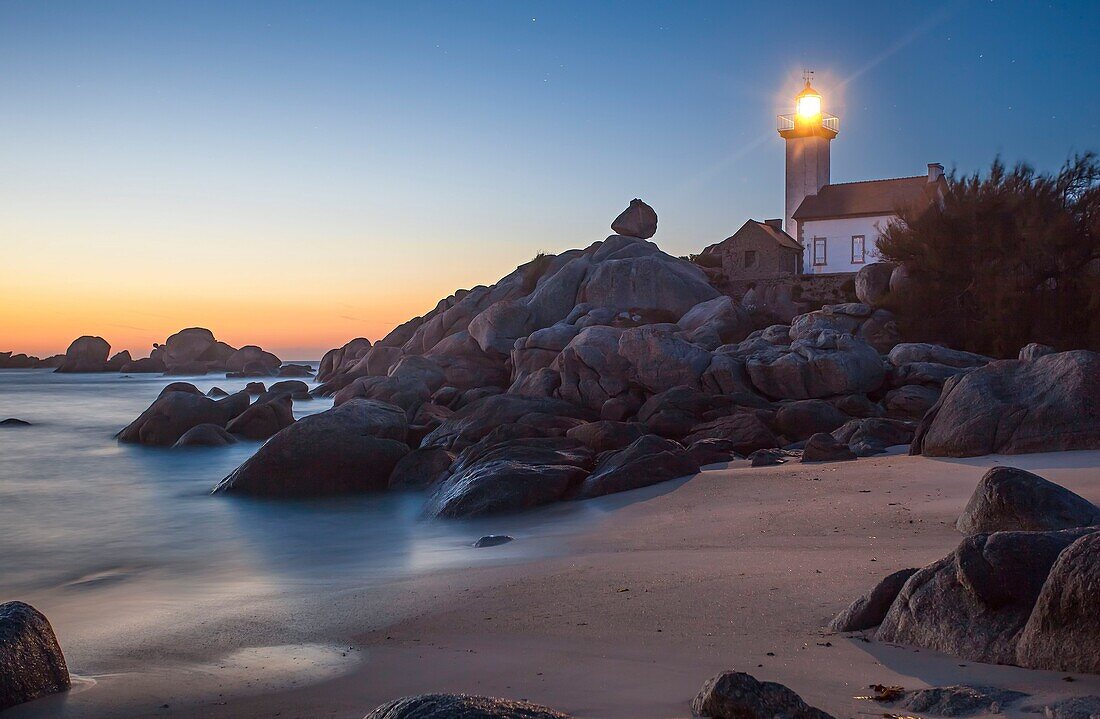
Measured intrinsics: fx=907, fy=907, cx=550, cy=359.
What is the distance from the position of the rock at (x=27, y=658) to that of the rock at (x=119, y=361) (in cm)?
10283

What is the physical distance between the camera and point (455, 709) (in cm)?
275

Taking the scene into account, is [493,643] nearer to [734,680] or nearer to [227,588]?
[734,680]

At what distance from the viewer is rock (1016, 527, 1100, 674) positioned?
11.2ft

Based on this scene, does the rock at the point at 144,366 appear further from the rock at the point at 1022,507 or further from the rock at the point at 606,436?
the rock at the point at 1022,507

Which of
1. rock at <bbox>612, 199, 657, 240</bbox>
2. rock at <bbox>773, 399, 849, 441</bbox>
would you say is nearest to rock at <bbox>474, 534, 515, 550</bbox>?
rock at <bbox>773, 399, 849, 441</bbox>

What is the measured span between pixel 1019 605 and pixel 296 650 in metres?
3.75

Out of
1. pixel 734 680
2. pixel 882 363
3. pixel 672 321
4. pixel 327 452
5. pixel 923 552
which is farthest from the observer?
pixel 672 321

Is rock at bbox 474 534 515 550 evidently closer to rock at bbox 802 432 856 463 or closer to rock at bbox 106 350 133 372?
rock at bbox 802 432 856 463

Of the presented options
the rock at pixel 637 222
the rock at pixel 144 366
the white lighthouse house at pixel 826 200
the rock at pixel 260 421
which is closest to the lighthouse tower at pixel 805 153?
the white lighthouse house at pixel 826 200

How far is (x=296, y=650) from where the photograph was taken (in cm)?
520

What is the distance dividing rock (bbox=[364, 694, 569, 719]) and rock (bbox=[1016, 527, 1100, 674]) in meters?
1.99

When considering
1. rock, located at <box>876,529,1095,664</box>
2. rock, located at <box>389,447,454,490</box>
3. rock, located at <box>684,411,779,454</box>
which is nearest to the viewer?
rock, located at <box>876,529,1095,664</box>

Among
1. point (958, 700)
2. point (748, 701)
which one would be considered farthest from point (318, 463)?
point (958, 700)

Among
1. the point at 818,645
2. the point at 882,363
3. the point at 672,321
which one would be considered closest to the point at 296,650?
the point at 818,645
